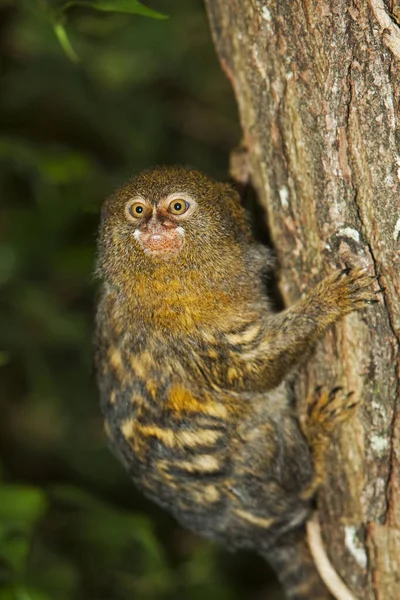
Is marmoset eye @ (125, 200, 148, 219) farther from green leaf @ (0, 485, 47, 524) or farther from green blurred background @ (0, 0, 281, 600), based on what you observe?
green leaf @ (0, 485, 47, 524)

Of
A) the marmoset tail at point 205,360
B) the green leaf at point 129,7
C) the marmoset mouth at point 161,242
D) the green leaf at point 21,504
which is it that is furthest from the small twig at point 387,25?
the green leaf at point 21,504

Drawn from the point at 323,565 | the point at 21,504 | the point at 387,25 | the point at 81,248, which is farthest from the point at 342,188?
the point at 81,248

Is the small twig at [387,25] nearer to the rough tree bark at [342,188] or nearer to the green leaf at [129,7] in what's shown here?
the rough tree bark at [342,188]

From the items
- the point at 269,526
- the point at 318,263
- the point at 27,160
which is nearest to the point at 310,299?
the point at 318,263

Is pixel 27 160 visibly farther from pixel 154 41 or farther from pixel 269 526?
pixel 269 526

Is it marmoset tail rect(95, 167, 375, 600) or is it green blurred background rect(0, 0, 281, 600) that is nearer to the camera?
marmoset tail rect(95, 167, 375, 600)

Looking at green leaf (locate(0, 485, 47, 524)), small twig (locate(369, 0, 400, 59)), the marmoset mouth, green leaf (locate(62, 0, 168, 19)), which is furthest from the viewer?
green leaf (locate(0, 485, 47, 524))

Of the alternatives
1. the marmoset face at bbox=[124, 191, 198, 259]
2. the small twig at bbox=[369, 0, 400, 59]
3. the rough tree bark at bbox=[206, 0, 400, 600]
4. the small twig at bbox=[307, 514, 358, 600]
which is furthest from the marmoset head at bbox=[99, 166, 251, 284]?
the small twig at bbox=[307, 514, 358, 600]
